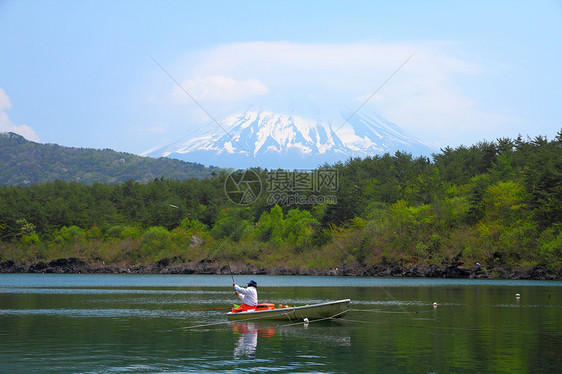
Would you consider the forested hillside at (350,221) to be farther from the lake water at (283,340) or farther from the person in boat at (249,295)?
the person in boat at (249,295)

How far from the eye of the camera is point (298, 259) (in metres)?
105

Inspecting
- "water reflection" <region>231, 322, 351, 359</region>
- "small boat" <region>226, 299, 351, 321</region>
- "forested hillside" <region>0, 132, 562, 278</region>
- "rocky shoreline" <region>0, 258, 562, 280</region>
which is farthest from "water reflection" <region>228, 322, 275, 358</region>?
"rocky shoreline" <region>0, 258, 562, 280</region>

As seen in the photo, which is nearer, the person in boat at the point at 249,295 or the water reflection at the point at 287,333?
the water reflection at the point at 287,333

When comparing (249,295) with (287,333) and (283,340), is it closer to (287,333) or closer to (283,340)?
(287,333)

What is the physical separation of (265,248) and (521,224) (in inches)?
1748

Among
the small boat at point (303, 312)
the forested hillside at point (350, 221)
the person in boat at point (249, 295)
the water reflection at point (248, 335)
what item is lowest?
the water reflection at point (248, 335)

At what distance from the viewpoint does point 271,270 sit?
10269 centimetres

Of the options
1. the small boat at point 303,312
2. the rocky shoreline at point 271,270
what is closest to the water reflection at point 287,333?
the small boat at point 303,312

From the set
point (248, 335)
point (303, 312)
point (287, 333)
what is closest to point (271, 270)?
point (303, 312)

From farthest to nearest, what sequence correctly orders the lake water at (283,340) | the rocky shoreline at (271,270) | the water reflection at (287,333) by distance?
the rocky shoreline at (271,270) → the water reflection at (287,333) → the lake water at (283,340)

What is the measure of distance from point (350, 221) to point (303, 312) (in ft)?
255

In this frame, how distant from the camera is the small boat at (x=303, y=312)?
29.9m

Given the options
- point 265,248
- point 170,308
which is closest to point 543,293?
point 170,308

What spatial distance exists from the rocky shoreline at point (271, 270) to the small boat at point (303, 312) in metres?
48.9
